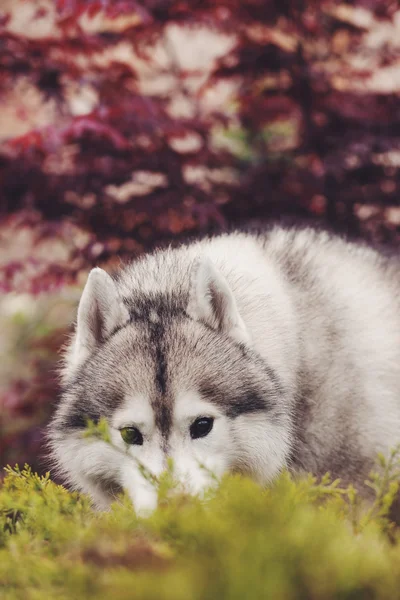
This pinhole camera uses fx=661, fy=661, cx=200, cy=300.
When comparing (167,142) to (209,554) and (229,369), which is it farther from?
(209,554)

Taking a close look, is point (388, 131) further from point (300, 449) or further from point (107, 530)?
point (107, 530)

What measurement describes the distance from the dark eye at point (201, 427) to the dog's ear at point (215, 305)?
16.0 inches

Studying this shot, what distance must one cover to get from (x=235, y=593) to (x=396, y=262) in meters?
2.98

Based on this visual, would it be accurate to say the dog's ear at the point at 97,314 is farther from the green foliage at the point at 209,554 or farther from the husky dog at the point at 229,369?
the green foliage at the point at 209,554

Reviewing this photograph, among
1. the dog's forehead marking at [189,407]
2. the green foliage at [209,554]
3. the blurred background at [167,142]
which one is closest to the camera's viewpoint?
the green foliage at [209,554]

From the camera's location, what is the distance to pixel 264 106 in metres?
5.31

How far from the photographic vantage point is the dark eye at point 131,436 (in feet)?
8.55

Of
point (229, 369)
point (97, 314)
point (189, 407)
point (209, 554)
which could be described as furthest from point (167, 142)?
point (209, 554)

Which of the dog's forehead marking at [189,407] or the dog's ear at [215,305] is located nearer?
the dog's forehead marking at [189,407]

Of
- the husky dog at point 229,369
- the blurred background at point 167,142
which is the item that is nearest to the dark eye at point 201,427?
the husky dog at point 229,369

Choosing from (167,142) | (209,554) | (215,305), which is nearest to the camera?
(209,554)

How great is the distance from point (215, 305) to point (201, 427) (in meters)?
0.53

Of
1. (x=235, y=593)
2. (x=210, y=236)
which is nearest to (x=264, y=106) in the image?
(x=210, y=236)

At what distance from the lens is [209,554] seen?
4.64ft
